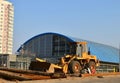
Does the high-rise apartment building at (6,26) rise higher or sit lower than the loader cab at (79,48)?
higher

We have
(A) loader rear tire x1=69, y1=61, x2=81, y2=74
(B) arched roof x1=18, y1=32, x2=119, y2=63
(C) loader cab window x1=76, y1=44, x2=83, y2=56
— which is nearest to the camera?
(A) loader rear tire x1=69, y1=61, x2=81, y2=74

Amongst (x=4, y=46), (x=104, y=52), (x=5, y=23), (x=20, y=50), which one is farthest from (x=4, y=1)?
(x=104, y=52)

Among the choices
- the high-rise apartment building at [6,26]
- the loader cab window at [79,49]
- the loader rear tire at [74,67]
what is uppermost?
the high-rise apartment building at [6,26]

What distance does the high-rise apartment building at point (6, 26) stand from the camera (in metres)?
142

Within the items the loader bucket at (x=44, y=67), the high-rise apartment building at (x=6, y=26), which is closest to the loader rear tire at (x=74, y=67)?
the loader bucket at (x=44, y=67)

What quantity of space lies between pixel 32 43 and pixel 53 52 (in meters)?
8.18

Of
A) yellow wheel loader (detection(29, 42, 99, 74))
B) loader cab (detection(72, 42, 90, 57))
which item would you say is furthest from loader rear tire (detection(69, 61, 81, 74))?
loader cab (detection(72, 42, 90, 57))

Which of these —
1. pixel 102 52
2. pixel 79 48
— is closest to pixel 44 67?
pixel 79 48

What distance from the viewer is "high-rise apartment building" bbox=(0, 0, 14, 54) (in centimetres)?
14150

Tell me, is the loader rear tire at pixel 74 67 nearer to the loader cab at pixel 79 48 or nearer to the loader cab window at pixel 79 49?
the loader cab window at pixel 79 49

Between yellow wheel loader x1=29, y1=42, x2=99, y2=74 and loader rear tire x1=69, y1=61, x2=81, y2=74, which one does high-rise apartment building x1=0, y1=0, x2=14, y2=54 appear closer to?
yellow wheel loader x1=29, y1=42, x2=99, y2=74

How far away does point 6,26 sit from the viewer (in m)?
146

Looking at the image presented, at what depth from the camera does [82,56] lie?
27.5 metres

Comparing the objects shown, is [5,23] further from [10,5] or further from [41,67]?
[41,67]
